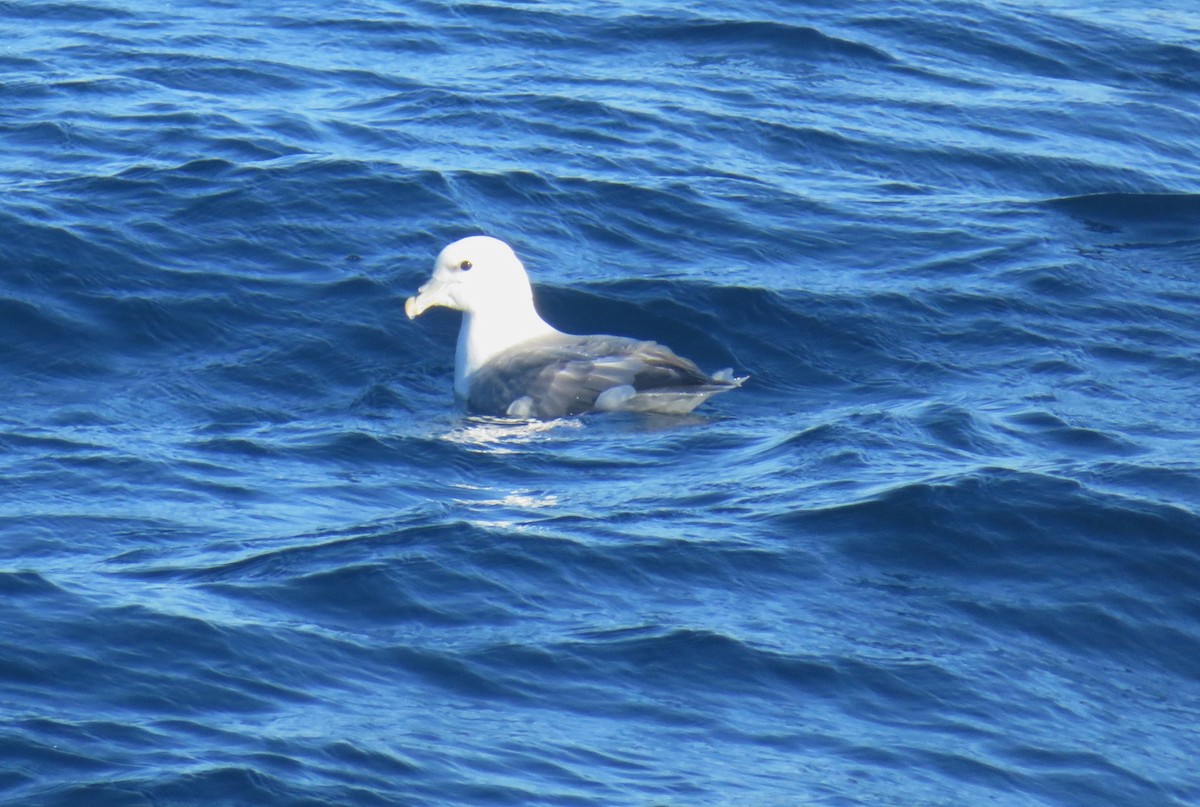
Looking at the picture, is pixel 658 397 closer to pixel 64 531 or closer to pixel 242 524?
pixel 242 524

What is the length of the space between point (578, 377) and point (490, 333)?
100 cm

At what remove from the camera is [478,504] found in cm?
809

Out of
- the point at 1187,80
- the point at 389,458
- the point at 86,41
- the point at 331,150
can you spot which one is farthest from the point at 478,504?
the point at 1187,80

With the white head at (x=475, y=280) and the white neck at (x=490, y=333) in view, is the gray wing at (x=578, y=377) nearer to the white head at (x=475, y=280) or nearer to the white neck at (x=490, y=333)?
the white neck at (x=490, y=333)

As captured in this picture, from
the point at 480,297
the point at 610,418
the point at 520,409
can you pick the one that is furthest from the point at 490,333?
the point at 610,418

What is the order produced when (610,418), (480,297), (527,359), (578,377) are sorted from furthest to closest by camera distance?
1. (480,297)
2. (527,359)
3. (578,377)
4. (610,418)

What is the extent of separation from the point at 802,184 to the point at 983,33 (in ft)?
14.2

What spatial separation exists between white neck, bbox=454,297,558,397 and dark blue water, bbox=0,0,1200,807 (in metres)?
0.22

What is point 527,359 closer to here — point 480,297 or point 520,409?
point 520,409

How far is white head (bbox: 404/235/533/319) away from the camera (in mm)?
10617

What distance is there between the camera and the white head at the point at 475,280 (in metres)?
10.6

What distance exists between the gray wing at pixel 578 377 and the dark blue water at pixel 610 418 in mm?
207

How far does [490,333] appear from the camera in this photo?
1064 cm

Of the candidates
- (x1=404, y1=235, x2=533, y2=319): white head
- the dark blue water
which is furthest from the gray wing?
(x1=404, y1=235, x2=533, y2=319): white head
